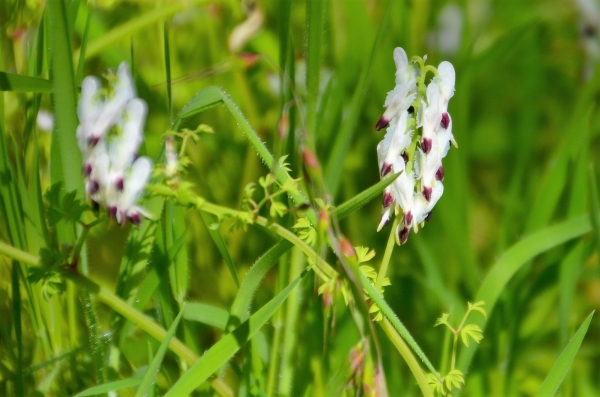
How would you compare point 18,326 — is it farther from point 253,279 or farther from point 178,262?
point 253,279

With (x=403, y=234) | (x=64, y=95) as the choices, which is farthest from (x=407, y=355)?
(x=64, y=95)

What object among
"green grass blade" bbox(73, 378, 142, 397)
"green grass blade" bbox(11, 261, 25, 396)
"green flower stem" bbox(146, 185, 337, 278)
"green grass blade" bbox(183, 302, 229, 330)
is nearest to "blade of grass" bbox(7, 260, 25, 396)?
"green grass blade" bbox(11, 261, 25, 396)

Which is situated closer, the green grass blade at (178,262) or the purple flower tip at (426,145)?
the purple flower tip at (426,145)

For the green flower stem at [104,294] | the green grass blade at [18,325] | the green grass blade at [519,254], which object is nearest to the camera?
the green flower stem at [104,294]

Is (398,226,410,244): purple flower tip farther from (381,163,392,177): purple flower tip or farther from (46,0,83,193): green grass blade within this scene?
(46,0,83,193): green grass blade

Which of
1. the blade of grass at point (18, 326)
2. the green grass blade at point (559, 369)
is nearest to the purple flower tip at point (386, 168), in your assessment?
the green grass blade at point (559, 369)

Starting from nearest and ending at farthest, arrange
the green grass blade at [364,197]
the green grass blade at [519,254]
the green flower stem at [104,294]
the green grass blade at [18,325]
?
1. the green grass blade at [364,197]
2. the green flower stem at [104,294]
3. the green grass blade at [18,325]
4. the green grass blade at [519,254]

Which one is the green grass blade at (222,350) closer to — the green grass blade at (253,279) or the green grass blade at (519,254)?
the green grass blade at (253,279)
